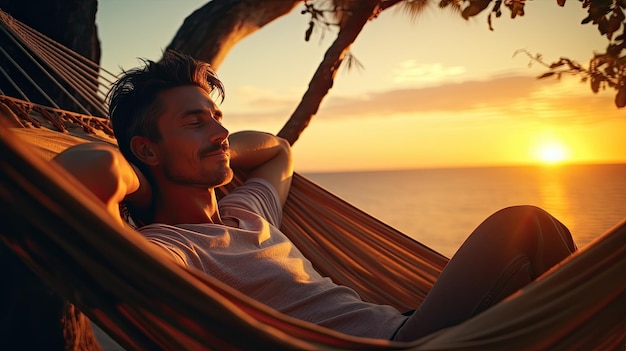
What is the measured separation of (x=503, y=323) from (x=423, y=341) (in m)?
0.13

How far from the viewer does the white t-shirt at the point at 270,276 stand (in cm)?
126

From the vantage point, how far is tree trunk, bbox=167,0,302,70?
2.70 m

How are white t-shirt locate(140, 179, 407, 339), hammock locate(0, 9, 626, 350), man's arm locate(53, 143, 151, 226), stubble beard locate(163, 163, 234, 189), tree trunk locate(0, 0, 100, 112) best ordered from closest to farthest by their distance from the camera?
hammock locate(0, 9, 626, 350), man's arm locate(53, 143, 151, 226), white t-shirt locate(140, 179, 407, 339), stubble beard locate(163, 163, 234, 189), tree trunk locate(0, 0, 100, 112)

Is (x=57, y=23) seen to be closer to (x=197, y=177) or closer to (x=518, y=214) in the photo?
(x=197, y=177)

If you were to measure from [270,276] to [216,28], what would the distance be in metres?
1.71

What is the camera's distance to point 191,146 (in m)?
1.50

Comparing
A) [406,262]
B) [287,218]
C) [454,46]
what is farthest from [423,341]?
[454,46]

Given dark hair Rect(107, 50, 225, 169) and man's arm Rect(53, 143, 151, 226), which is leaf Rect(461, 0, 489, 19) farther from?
man's arm Rect(53, 143, 151, 226)

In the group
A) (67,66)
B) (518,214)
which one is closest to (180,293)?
(518,214)

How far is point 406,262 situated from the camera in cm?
186

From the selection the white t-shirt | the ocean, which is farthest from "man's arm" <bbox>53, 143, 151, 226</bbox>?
the ocean

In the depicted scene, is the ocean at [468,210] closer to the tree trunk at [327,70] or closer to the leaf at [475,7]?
the tree trunk at [327,70]

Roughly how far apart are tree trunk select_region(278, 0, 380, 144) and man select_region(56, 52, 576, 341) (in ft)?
2.78

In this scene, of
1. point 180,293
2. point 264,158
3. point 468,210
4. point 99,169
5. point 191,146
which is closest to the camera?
point 180,293
